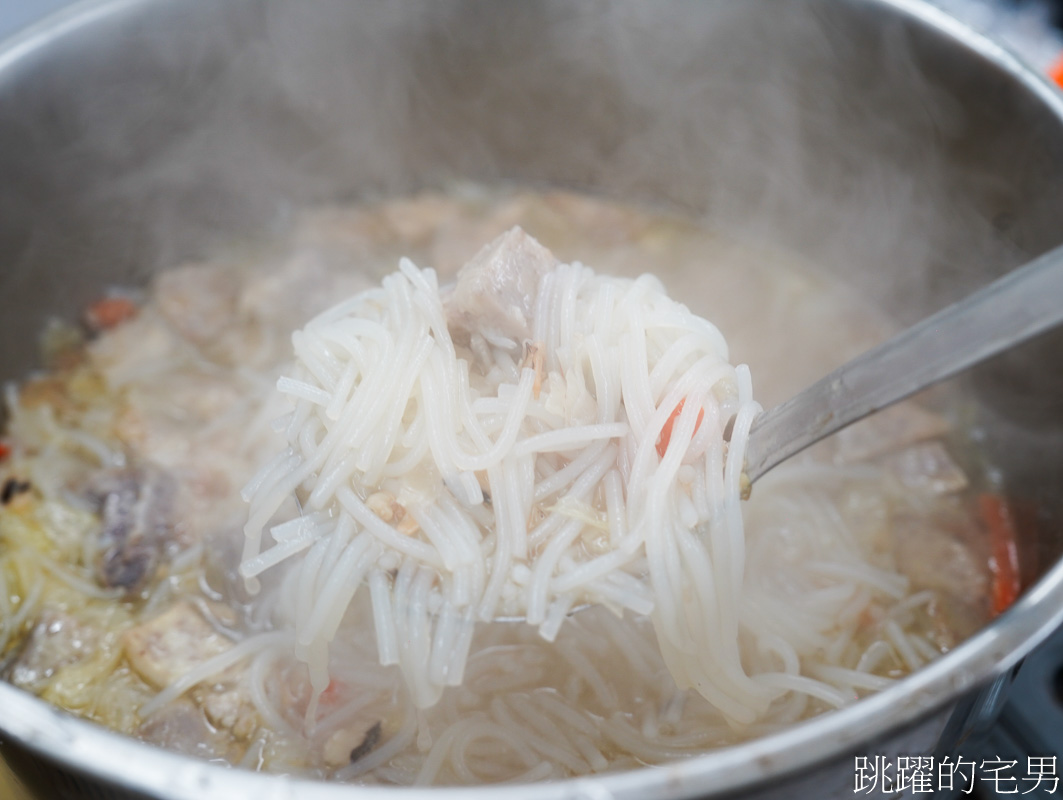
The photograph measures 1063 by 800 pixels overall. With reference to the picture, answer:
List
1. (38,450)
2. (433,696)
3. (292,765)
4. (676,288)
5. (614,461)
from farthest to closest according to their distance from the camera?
1. (676,288)
2. (38,450)
3. (292,765)
4. (614,461)
5. (433,696)

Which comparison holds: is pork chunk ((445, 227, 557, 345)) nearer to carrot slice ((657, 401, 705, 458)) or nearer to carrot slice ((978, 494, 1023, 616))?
carrot slice ((657, 401, 705, 458))

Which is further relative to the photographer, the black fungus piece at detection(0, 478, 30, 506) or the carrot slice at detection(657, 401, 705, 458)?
the black fungus piece at detection(0, 478, 30, 506)

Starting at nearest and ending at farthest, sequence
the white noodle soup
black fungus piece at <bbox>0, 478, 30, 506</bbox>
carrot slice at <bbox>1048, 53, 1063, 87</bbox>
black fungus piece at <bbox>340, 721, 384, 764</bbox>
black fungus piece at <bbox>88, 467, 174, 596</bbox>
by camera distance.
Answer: the white noodle soup
black fungus piece at <bbox>340, 721, 384, 764</bbox>
black fungus piece at <bbox>88, 467, 174, 596</bbox>
black fungus piece at <bbox>0, 478, 30, 506</bbox>
carrot slice at <bbox>1048, 53, 1063, 87</bbox>

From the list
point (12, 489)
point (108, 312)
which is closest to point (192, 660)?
point (12, 489)

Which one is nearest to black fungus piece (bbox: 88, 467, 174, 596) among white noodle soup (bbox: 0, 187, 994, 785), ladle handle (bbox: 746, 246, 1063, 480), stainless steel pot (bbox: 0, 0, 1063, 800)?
white noodle soup (bbox: 0, 187, 994, 785)

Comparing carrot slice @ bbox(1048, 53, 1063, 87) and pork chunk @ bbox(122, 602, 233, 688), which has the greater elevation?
carrot slice @ bbox(1048, 53, 1063, 87)

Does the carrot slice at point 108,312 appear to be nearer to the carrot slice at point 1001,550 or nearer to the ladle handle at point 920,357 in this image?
the ladle handle at point 920,357

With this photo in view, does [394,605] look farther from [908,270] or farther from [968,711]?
[908,270]

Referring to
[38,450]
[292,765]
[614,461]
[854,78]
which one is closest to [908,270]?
[854,78]
